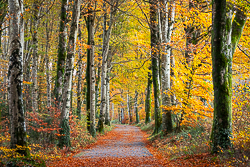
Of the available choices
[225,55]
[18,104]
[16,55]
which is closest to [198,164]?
[225,55]

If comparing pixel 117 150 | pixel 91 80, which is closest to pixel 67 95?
pixel 117 150

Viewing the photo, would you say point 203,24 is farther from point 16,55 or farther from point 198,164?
point 16,55

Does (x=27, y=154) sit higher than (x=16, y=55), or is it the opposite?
(x=16, y=55)

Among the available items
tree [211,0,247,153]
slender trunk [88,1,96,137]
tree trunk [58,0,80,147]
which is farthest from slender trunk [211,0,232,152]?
slender trunk [88,1,96,137]

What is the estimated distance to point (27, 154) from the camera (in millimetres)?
6098

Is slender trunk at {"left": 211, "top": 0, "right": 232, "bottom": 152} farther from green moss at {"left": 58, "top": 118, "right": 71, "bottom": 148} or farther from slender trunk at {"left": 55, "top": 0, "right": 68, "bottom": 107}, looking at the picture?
slender trunk at {"left": 55, "top": 0, "right": 68, "bottom": 107}

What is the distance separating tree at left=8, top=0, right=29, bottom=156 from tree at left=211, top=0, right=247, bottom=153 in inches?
237

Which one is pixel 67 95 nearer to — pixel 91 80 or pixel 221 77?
pixel 91 80

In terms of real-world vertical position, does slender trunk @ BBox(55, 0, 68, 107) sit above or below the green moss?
above

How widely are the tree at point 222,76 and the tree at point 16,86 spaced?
6.01 metres

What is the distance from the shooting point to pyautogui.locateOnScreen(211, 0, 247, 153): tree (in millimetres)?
6342

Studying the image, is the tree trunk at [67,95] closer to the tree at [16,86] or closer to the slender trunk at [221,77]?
the tree at [16,86]

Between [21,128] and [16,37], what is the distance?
2.80 metres

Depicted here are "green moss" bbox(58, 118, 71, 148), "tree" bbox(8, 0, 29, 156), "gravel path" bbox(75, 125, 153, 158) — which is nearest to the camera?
"tree" bbox(8, 0, 29, 156)
